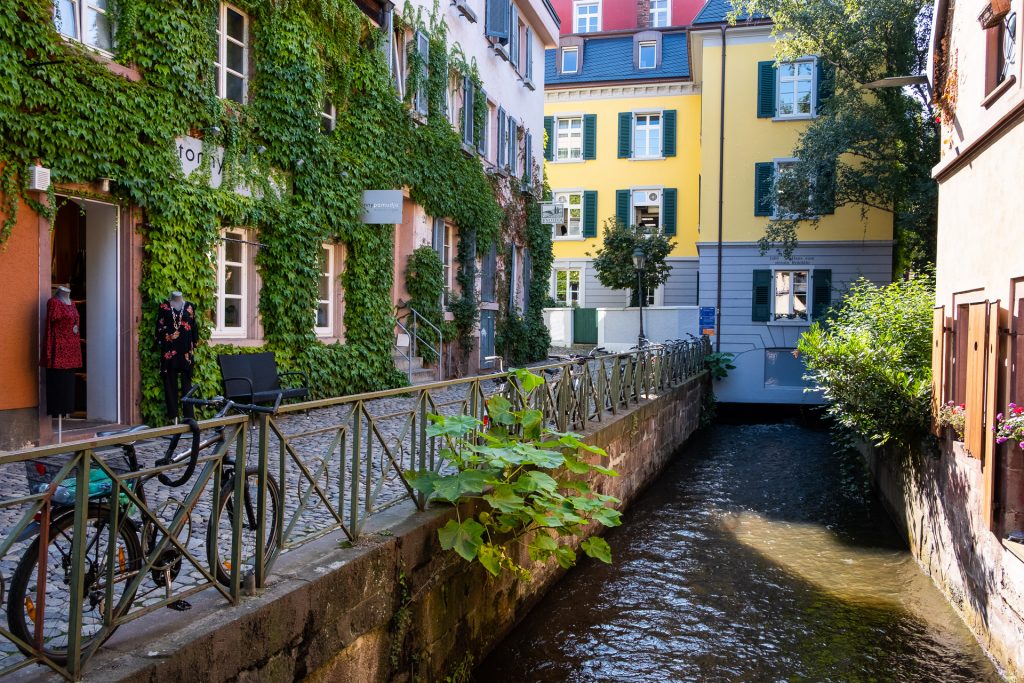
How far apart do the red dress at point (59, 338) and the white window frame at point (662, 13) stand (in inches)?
1171

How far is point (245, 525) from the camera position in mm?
3926

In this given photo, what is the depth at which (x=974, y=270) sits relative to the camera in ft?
24.6

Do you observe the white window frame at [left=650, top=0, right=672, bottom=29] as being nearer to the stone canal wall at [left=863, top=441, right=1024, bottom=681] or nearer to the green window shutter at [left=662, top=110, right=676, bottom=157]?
the green window shutter at [left=662, top=110, right=676, bottom=157]

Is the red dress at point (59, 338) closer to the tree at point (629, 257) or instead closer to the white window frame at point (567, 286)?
the tree at point (629, 257)

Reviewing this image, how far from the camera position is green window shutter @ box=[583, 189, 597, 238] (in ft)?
103

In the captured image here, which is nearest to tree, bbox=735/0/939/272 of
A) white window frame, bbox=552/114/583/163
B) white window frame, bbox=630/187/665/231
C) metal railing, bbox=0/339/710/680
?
white window frame, bbox=630/187/665/231

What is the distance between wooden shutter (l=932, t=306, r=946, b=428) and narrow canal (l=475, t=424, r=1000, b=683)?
175 cm

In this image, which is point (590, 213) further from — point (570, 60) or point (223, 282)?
point (223, 282)

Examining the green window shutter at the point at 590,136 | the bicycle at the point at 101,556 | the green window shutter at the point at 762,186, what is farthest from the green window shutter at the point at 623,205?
the bicycle at the point at 101,556

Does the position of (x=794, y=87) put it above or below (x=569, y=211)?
above

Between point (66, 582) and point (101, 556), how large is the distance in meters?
0.14

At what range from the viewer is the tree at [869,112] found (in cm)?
1778

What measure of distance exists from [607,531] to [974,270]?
463cm

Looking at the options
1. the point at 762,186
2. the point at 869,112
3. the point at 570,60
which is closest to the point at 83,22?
the point at 869,112
